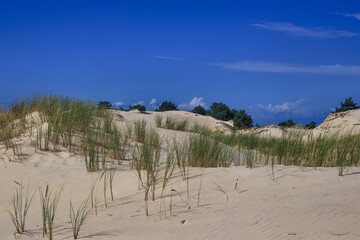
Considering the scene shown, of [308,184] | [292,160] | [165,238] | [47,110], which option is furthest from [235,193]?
[47,110]

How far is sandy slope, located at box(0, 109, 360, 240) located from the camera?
2.96 metres

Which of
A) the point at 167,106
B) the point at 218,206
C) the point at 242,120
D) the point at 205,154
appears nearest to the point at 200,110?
the point at 167,106

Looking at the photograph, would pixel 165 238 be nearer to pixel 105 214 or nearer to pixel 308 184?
pixel 105 214

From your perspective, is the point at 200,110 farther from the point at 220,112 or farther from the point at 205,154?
the point at 205,154

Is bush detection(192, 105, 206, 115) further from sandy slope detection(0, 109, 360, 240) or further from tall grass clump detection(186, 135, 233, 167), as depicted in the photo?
sandy slope detection(0, 109, 360, 240)

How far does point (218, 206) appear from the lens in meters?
3.62

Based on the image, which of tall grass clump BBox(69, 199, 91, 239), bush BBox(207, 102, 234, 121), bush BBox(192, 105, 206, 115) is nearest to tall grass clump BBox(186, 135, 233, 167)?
tall grass clump BBox(69, 199, 91, 239)

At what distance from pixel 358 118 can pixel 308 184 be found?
11525 mm

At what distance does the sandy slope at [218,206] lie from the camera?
296 centimetres

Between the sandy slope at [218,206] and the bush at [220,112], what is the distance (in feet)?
68.8

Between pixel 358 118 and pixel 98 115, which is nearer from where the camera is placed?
pixel 98 115

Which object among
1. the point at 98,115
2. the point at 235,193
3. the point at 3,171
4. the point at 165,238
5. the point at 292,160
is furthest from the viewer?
the point at 98,115

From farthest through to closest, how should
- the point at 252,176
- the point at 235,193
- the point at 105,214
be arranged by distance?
the point at 252,176 → the point at 235,193 → the point at 105,214

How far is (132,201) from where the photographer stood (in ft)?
13.5
